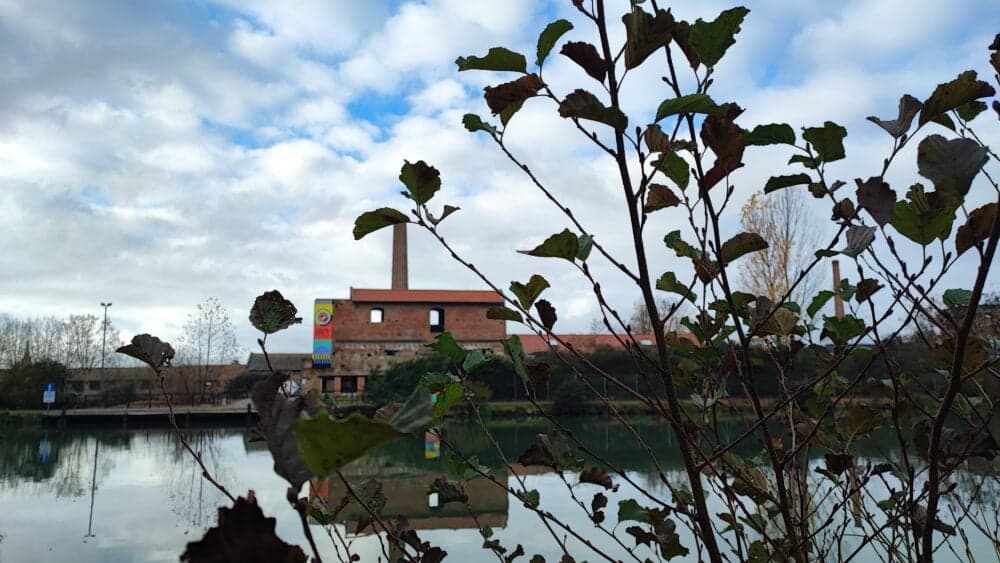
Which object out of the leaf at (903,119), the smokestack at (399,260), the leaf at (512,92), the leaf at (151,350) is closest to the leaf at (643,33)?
the leaf at (512,92)

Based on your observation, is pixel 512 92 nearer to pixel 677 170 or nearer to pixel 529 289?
pixel 677 170

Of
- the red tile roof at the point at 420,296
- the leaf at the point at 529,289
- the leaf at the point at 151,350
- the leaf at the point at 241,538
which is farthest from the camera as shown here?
the red tile roof at the point at 420,296

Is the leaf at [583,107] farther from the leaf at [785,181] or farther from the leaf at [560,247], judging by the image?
the leaf at [785,181]

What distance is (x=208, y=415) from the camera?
23.7m

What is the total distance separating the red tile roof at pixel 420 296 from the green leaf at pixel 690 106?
91.4 ft

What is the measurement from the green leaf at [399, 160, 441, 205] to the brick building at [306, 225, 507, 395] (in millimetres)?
A: 26698

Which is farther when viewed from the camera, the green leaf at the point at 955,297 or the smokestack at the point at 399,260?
the smokestack at the point at 399,260

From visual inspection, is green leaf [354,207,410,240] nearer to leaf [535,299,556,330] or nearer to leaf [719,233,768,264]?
leaf [535,299,556,330]

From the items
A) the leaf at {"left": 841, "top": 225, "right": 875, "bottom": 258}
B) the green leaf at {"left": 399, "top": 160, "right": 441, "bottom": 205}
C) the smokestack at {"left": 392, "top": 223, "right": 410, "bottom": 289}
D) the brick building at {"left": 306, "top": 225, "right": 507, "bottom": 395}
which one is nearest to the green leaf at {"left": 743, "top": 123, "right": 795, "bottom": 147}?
the leaf at {"left": 841, "top": 225, "right": 875, "bottom": 258}

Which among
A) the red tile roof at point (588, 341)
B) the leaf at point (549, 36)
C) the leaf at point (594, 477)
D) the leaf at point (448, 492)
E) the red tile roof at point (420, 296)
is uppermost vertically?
the red tile roof at point (420, 296)

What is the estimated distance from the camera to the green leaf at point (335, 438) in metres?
0.38

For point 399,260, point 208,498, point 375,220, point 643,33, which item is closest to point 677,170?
point 643,33

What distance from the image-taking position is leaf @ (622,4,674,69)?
2.57ft

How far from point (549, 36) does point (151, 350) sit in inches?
31.2
